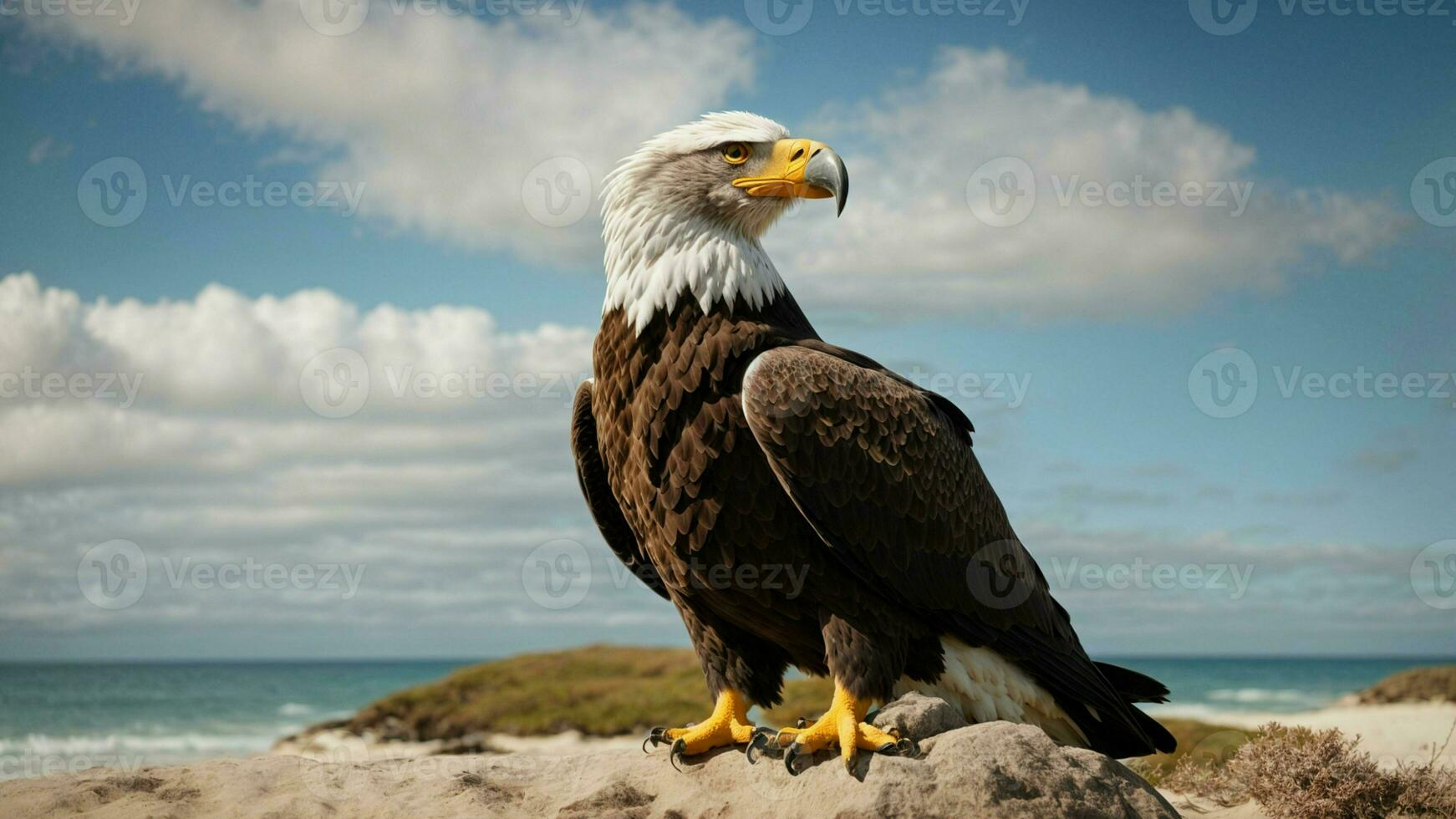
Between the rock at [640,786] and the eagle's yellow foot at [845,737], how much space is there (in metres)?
0.06

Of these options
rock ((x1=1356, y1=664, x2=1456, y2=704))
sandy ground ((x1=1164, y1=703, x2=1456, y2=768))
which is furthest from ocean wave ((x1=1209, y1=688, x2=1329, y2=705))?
sandy ground ((x1=1164, y1=703, x2=1456, y2=768))

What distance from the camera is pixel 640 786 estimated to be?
5.39 meters

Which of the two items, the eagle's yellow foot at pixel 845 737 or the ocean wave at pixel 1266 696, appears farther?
the ocean wave at pixel 1266 696

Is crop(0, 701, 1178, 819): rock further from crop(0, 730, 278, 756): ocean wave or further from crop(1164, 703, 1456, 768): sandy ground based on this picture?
crop(0, 730, 278, 756): ocean wave

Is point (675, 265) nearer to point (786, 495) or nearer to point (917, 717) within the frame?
point (786, 495)

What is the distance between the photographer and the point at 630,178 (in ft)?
18.8

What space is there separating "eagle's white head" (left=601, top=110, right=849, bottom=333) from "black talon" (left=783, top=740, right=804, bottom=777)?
225 centimetres

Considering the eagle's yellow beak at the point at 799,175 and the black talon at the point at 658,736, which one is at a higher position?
the eagle's yellow beak at the point at 799,175

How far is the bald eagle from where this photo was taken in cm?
505

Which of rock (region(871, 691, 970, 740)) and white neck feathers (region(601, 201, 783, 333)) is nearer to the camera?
rock (region(871, 691, 970, 740))

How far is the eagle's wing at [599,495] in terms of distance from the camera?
6.16 meters

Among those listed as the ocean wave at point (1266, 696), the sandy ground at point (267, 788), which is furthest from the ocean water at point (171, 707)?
the ocean wave at point (1266, 696)

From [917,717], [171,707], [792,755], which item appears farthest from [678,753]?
[171,707]

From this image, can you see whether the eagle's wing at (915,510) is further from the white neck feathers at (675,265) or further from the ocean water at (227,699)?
the ocean water at (227,699)
